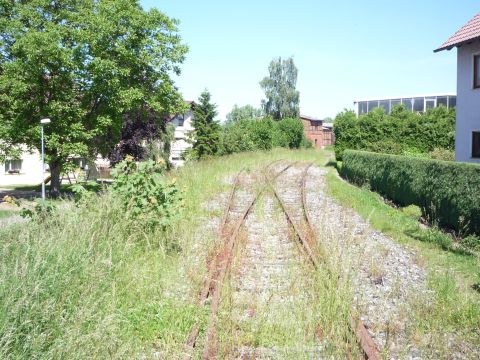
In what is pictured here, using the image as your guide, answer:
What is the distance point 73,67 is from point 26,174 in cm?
2126

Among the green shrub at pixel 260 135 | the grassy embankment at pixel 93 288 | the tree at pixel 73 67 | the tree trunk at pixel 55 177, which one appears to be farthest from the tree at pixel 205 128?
the grassy embankment at pixel 93 288

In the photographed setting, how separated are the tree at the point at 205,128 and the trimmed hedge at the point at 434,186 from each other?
2514 cm

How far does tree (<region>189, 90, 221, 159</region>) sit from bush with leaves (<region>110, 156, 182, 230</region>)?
111ft

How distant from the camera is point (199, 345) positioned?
14.7 feet

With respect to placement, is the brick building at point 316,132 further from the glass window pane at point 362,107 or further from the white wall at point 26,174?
the white wall at point 26,174

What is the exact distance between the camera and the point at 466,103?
725 inches

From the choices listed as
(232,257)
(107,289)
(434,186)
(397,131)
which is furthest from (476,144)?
(107,289)

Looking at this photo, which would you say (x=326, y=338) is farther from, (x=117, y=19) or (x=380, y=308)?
(x=117, y=19)

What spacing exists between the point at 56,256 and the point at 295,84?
74561 mm

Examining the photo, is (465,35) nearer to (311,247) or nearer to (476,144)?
(476,144)

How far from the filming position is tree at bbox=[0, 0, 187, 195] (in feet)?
73.5

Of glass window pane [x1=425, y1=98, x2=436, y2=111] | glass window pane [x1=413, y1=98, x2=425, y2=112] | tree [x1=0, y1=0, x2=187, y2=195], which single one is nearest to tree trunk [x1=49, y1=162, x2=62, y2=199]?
tree [x1=0, y1=0, x2=187, y2=195]

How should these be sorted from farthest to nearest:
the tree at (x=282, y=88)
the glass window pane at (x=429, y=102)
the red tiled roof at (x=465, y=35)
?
the tree at (x=282, y=88) < the glass window pane at (x=429, y=102) < the red tiled roof at (x=465, y=35)

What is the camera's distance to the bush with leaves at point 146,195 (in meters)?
7.93
